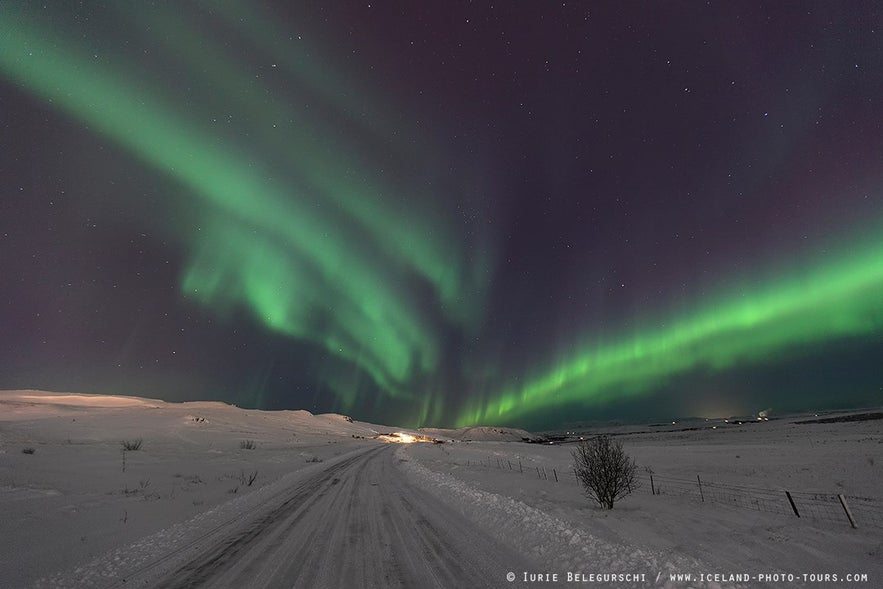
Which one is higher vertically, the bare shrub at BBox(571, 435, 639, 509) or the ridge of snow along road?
the bare shrub at BBox(571, 435, 639, 509)

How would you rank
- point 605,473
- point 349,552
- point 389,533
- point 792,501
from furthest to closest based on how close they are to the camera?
point 605,473
point 792,501
point 389,533
point 349,552

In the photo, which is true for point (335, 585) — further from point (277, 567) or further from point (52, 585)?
point (52, 585)

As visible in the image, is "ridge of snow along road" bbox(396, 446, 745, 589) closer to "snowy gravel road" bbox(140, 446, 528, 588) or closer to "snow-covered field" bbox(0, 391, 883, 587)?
"snow-covered field" bbox(0, 391, 883, 587)

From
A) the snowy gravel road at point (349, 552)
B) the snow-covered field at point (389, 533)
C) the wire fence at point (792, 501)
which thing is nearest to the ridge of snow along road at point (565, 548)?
the snow-covered field at point (389, 533)

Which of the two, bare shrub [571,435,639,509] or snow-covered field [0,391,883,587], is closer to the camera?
snow-covered field [0,391,883,587]

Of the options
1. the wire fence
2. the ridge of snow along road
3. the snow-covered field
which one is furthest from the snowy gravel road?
the wire fence

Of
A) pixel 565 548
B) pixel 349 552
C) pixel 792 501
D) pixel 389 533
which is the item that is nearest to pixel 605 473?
pixel 792 501

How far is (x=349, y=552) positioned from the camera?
9852mm

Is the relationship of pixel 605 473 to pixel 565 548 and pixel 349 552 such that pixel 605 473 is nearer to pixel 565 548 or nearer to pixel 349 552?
pixel 565 548

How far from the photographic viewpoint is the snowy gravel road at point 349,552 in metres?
8.02

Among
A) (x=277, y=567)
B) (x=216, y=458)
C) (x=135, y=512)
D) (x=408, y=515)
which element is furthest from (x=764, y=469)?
(x=216, y=458)

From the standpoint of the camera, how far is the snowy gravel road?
8023mm

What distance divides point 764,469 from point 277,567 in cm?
4424

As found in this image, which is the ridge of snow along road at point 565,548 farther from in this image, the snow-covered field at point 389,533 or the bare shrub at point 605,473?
the bare shrub at point 605,473
